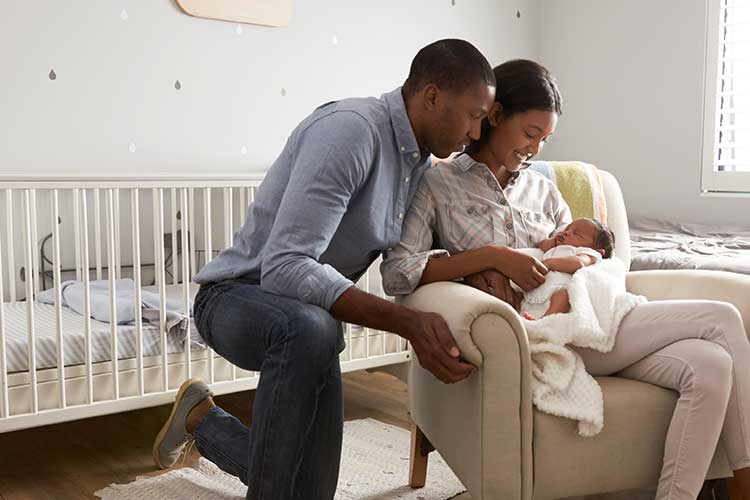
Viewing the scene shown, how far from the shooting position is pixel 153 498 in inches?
78.2

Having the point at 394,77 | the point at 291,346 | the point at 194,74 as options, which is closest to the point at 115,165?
the point at 194,74

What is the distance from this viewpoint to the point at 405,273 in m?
1.68

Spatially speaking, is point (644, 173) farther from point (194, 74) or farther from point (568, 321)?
point (568, 321)

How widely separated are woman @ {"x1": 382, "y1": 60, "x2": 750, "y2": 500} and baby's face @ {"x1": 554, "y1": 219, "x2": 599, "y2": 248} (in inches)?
2.4

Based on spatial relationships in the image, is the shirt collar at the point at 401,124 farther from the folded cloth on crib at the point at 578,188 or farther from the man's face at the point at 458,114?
the folded cloth on crib at the point at 578,188

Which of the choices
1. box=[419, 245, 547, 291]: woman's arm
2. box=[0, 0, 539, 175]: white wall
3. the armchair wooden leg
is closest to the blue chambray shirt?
box=[419, 245, 547, 291]: woman's arm

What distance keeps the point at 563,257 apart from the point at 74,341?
1.24 metres

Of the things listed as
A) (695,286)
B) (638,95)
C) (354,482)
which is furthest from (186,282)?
(638,95)

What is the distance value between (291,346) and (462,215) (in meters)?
0.59

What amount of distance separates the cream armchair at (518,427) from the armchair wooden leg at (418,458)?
0.34 meters

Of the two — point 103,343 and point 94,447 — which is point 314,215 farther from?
point 94,447

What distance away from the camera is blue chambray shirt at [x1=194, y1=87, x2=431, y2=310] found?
1.39m

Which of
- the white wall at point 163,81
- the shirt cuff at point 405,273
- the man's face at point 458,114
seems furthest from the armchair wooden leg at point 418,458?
the white wall at point 163,81

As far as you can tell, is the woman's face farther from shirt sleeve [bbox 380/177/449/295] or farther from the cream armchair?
the cream armchair
